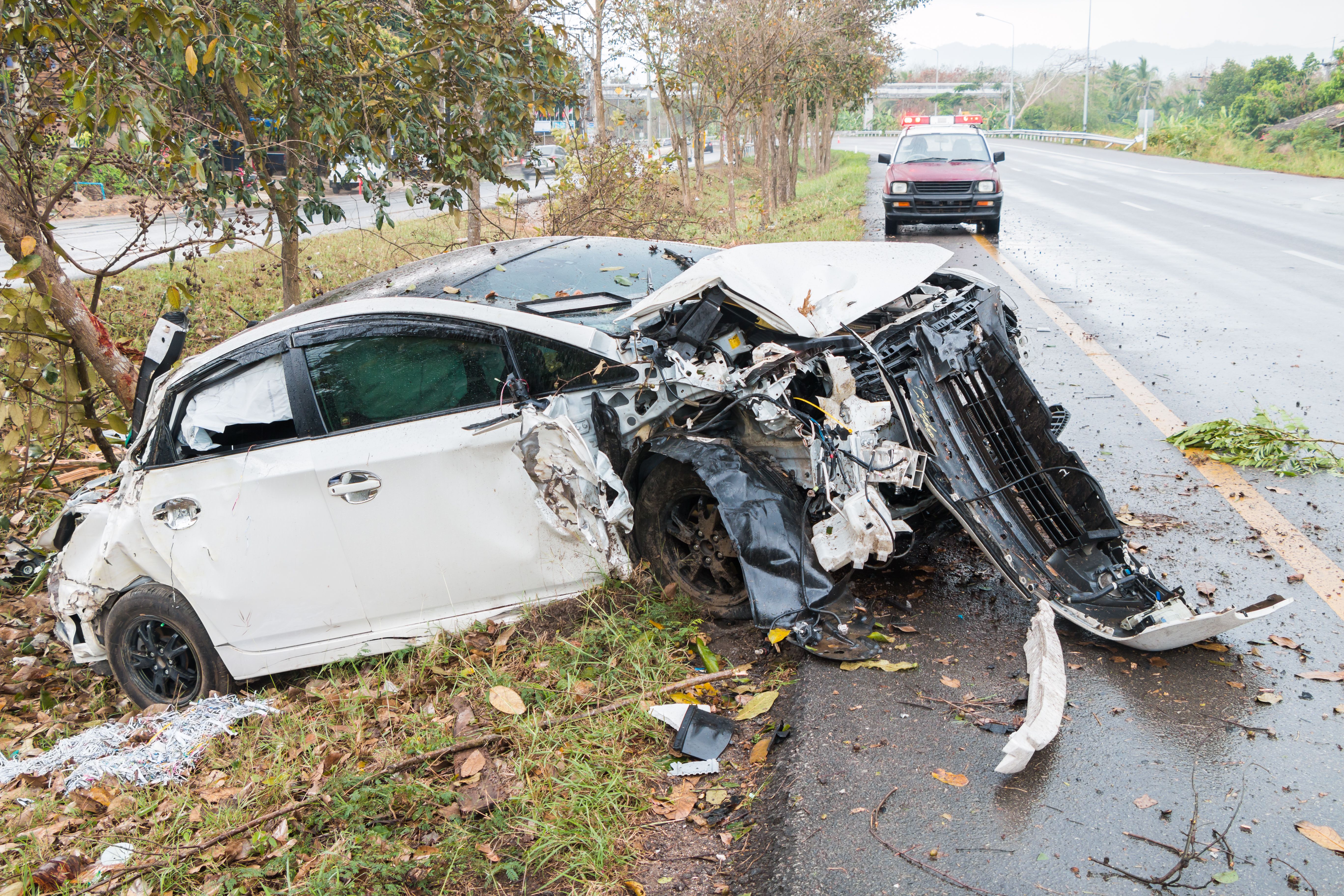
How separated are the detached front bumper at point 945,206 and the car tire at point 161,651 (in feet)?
40.3

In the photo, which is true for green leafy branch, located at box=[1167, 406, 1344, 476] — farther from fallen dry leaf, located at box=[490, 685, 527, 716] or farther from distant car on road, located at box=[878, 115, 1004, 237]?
distant car on road, located at box=[878, 115, 1004, 237]

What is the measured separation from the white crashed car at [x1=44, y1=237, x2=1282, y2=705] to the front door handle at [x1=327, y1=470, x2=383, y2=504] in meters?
0.01

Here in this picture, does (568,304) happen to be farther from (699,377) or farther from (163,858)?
(163,858)

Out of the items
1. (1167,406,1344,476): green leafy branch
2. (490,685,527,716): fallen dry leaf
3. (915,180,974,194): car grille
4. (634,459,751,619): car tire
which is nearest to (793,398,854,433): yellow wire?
(634,459,751,619): car tire

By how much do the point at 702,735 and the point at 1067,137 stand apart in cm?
5088

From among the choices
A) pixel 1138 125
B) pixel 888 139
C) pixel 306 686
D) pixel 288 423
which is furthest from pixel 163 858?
pixel 888 139

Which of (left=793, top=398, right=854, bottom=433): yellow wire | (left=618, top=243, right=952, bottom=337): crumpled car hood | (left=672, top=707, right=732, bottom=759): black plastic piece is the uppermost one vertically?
(left=618, top=243, right=952, bottom=337): crumpled car hood

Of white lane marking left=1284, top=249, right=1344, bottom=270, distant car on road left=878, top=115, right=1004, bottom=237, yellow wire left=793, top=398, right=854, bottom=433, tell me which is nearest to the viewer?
yellow wire left=793, top=398, right=854, bottom=433

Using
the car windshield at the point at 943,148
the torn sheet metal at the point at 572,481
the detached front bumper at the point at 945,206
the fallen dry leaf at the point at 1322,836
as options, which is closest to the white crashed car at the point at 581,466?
the torn sheet metal at the point at 572,481

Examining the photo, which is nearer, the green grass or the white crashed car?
the green grass

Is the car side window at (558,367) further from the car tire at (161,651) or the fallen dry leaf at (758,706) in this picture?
the car tire at (161,651)

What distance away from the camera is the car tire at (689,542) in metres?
3.98

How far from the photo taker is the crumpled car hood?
3.91 meters

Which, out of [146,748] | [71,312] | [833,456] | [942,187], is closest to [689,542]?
[833,456]
